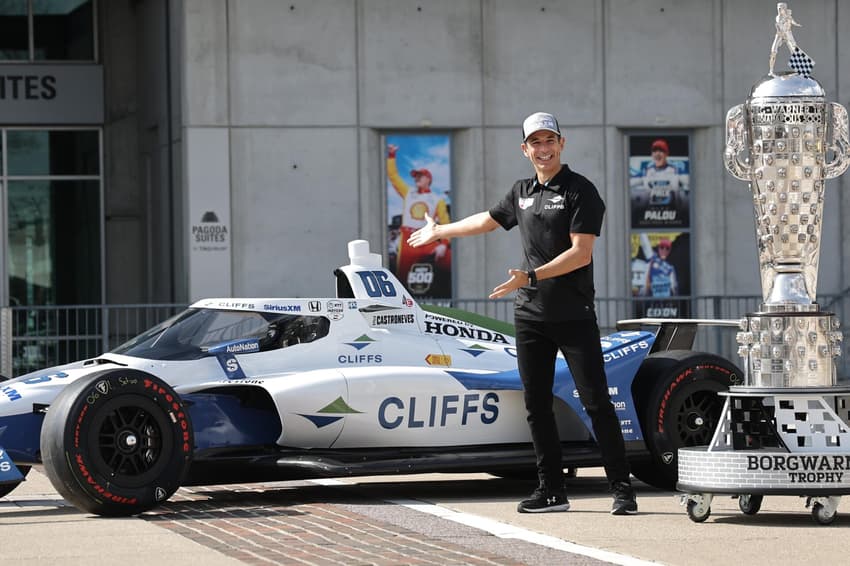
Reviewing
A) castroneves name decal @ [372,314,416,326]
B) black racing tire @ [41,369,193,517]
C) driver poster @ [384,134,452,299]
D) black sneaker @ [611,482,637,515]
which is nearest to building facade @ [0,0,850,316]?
driver poster @ [384,134,452,299]

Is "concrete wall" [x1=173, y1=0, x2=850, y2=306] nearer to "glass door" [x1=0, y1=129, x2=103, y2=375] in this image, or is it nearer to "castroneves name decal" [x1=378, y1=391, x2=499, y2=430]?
"glass door" [x1=0, y1=129, x2=103, y2=375]

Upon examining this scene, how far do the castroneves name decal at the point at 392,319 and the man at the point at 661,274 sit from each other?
1252 centimetres

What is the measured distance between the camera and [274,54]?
21609mm

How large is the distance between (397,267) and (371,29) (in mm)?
3201

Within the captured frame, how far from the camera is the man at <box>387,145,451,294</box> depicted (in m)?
22.0

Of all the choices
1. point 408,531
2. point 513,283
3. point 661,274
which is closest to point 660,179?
point 661,274

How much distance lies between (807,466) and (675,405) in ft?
6.29

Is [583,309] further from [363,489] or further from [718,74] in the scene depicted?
[718,74]

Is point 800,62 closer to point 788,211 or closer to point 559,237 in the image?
point 788,211

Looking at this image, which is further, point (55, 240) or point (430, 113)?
point (55, 240)

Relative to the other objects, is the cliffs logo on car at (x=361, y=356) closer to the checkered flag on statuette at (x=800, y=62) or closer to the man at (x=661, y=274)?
the checkered flag on statuette at (x=800, y=62)

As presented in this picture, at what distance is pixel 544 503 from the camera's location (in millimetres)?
8797

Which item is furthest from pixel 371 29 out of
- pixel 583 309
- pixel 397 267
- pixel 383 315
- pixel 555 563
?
pixel 555 563

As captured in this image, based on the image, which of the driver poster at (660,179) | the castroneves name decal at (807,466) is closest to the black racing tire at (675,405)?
the castroneves name decal at (807,466)
